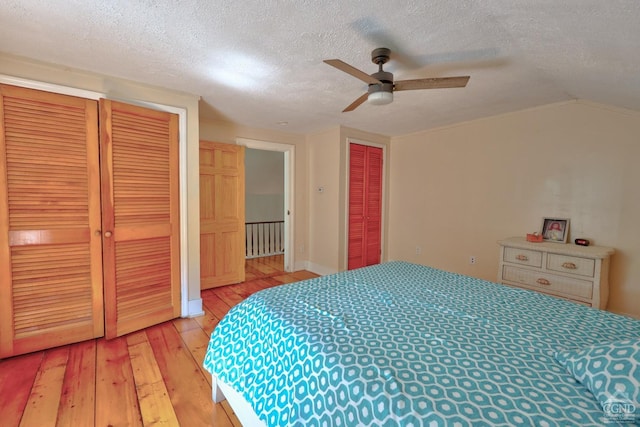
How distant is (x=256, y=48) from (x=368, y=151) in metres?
2.79

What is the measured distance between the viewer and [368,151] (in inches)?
171

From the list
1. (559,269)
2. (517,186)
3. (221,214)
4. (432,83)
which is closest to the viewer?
(432,83)

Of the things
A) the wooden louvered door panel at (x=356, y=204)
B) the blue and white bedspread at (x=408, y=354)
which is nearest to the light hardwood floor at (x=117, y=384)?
the blue and white bedspread at (x=408, y=354)

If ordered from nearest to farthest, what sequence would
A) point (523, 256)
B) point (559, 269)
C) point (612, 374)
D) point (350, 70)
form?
1. point (612, 374)
2. point (350, 70)
3. point (559, 269)
4. point (523, 256)

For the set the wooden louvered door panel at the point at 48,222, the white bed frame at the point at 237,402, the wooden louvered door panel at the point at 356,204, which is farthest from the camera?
the wooden louvered door panel at the point at 356,204

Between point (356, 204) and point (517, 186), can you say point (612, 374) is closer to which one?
point (517, 186)

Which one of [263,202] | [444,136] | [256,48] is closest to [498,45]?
[256,48]

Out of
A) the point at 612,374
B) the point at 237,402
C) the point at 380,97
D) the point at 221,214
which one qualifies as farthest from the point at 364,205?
the point at 612,374

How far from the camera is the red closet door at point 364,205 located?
4.22 metres

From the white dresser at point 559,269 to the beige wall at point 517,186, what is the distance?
1.06 feet

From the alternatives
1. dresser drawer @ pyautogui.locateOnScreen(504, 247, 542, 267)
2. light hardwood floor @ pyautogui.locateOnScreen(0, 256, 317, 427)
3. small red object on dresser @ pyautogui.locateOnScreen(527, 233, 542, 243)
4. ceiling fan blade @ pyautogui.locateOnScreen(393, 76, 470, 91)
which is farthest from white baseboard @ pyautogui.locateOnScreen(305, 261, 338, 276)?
ceiling fan blade @ pyautogui.locateOnScreen(393, 76, 470, 91)

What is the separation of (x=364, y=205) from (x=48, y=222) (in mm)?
3609

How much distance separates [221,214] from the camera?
367cm

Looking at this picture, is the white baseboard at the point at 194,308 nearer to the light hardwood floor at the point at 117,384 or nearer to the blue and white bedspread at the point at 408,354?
the light hardwood floor at the point at 117,384
